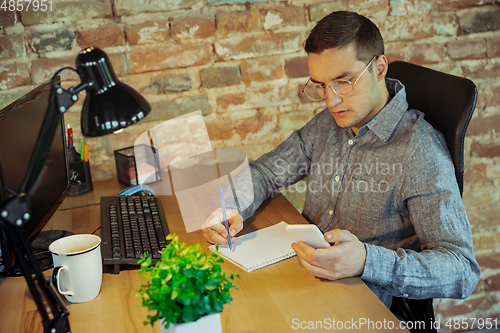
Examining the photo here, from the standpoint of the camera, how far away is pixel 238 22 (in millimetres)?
1632

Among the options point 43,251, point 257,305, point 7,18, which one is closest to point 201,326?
point 257,305

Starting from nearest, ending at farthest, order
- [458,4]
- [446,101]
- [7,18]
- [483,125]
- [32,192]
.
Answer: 1. [32,192]
2. [446,101]
3. [7,18]
4. [458,4]
5. [483,125]

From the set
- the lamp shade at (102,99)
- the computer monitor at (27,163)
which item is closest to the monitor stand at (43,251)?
the computer monitor at (27,163)

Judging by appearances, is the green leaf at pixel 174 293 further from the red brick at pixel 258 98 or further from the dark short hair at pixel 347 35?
the red brick at pixel 258 98

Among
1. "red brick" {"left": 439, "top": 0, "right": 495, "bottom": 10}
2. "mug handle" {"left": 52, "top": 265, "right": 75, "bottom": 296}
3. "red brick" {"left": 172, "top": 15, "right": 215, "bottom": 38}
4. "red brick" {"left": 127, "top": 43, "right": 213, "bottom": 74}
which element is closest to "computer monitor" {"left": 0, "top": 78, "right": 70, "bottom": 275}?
"mug handle" {"left": 52, "top": 265, "right": 75, "bottom": 296}

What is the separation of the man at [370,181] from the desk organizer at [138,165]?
39cm

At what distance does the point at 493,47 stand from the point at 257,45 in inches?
37.7

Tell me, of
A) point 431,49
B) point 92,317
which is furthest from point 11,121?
point 431,49

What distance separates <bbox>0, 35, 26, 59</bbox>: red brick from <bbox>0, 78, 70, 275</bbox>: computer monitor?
481 millimetres

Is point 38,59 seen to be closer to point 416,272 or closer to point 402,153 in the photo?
point 402,153

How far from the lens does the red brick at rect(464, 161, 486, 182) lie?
187 cm

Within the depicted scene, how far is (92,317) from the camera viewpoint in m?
0.85

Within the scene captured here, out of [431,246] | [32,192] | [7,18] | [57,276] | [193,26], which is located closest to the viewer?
[32,192]

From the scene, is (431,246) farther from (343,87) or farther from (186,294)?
(186,294)
